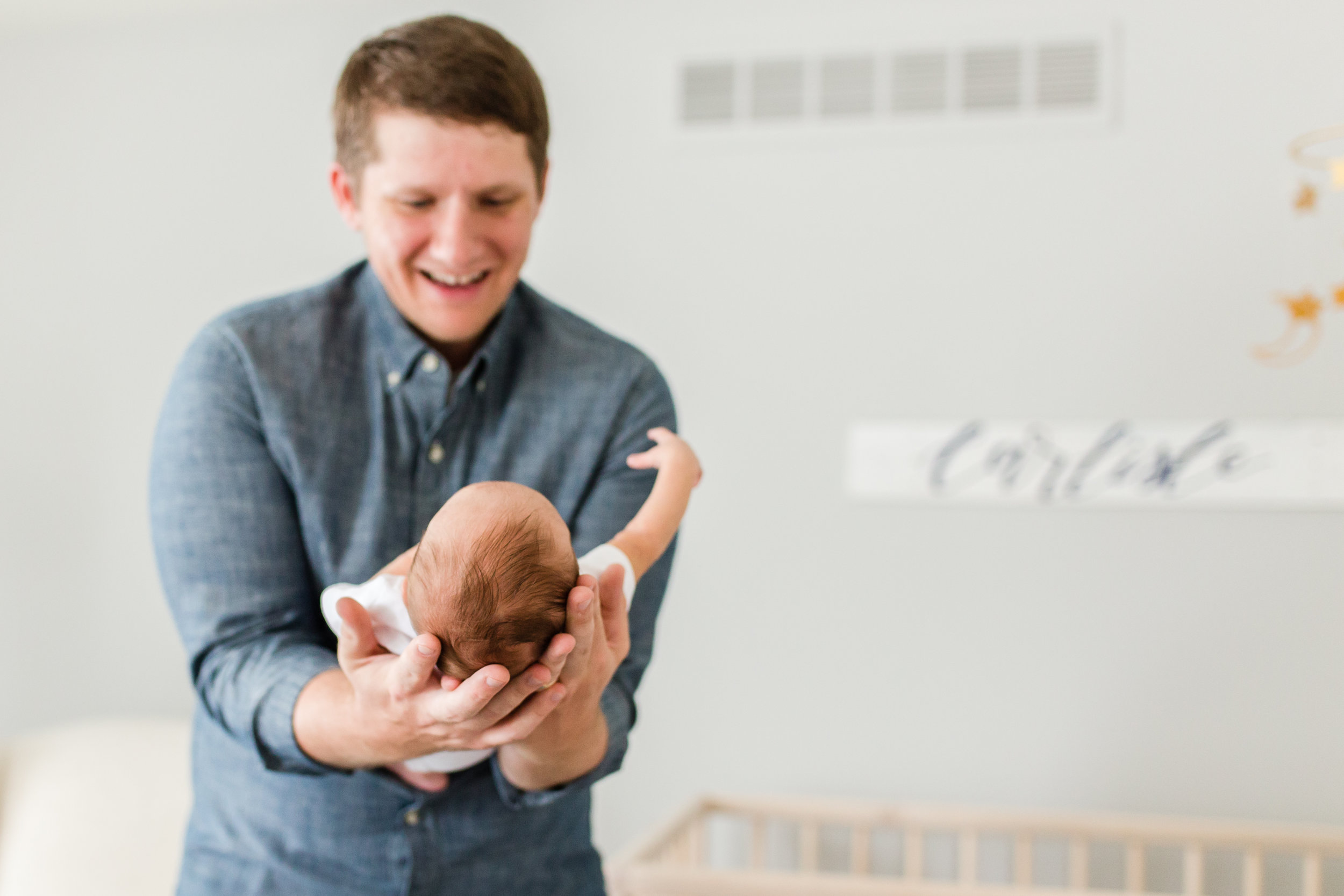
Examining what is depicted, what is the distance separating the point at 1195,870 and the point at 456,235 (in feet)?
5.31

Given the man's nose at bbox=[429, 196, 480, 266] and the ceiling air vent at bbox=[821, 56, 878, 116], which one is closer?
the man's nose at bbox=[429, 196, 480, 266]

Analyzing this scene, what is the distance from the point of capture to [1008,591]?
192 centimetres

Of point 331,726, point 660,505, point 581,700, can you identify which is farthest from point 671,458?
point 331,726

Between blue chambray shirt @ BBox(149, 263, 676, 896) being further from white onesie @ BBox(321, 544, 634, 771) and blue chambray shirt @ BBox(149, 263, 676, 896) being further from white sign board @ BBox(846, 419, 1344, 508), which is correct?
white sign board @ BBox(846, 419, 1344, 508)

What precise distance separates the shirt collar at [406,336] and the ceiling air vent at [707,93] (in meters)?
1.26

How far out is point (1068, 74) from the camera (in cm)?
185

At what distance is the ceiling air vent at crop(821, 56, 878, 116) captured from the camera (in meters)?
1.92

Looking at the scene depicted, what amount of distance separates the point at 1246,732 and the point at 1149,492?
40 centimetres

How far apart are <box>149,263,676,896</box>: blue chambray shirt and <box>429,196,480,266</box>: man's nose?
11 cm

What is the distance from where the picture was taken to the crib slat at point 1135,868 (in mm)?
1799

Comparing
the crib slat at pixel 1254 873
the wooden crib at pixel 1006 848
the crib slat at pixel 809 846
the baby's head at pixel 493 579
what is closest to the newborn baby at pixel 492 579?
the baby's head at pixel 493 579

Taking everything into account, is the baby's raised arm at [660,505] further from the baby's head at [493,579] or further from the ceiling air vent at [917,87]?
the ceiling air vent at [917,87]

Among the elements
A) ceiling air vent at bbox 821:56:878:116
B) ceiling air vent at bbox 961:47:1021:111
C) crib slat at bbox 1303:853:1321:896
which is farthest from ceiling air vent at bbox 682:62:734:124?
crib slat at bbox 1303:853:1321:896

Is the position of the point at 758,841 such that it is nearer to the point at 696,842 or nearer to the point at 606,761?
the point at 696,842
